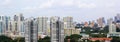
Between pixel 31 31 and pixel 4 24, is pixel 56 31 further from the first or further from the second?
pixel 4 24

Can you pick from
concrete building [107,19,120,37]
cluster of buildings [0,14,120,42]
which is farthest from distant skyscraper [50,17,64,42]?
concrete building [107,19,120,37]

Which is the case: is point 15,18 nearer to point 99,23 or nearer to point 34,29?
point 99,23

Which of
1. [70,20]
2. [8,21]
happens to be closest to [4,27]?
[8,21]

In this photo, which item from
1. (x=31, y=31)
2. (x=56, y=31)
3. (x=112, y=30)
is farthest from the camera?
(x=112, y=30)

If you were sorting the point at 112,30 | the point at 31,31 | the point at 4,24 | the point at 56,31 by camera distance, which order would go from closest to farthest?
the point at 56,31, the point at 31,31, the point at 4,24, the point at 112,30

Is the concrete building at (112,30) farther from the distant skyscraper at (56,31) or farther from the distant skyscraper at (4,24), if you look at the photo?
the distant skyscraper at (56,31)

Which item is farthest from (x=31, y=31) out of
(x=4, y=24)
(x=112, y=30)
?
(x=112, y=30)

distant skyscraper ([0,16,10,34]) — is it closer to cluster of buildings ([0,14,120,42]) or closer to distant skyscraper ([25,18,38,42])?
cluster of buildings ([0,14,120,42])

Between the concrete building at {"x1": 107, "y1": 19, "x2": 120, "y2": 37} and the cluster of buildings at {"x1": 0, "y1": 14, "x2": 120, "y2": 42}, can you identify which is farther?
the concrete building at {"x1": 107, "y1": 19, "x2": 120, "y2": 37}

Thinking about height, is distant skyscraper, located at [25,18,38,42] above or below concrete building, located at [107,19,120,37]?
above

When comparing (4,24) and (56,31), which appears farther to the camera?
(4,24)

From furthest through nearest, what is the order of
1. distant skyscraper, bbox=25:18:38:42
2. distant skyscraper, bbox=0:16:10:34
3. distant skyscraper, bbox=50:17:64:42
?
distant skyscraper, bbox=0:16:10:34
distant skyscraper, bbox=25:18:38:42
distant skyscraper, bbox=50:17:64:42
